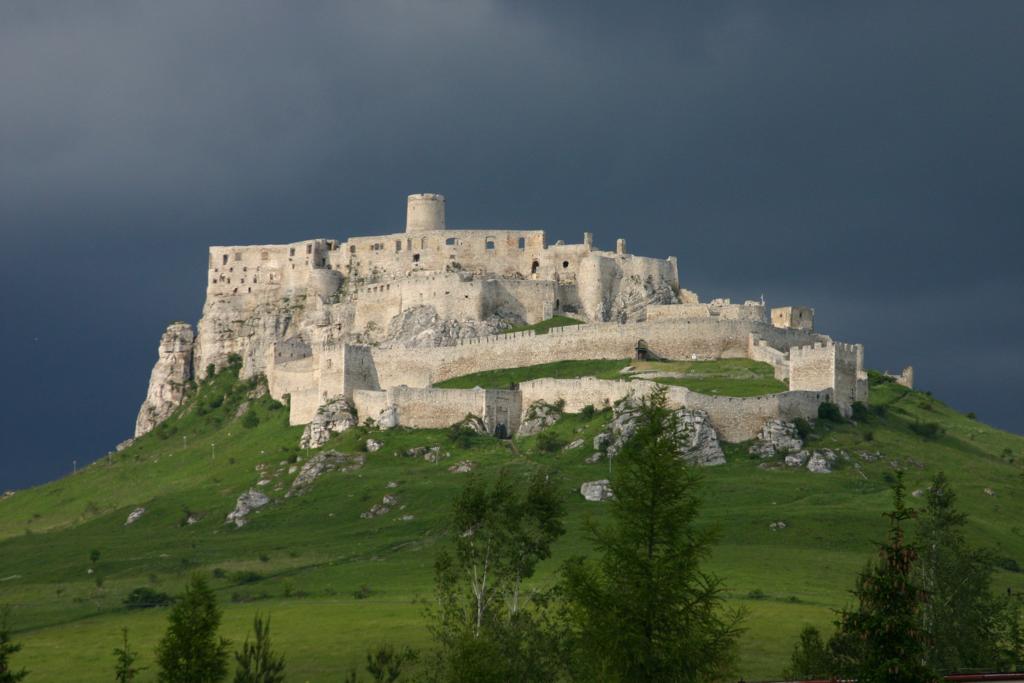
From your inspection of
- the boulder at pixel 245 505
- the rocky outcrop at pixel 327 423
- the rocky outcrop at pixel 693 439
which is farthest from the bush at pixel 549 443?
the boulder at pixel 245 505

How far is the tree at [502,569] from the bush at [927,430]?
5450 centimetres

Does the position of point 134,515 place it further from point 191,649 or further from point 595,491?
point 191,649

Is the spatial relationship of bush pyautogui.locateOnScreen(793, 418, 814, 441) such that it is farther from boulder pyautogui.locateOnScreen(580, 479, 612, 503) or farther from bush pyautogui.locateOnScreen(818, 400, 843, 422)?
boulder pyautogui.locateOnScreen(580, 479, 612, 503)

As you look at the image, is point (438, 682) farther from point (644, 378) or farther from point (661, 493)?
point (644, 378)

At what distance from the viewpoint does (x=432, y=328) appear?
427ft

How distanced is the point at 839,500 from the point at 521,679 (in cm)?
4845

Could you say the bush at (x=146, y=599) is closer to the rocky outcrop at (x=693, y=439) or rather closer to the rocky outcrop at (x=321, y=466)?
the rocky outcrop at (x=321, y=466)

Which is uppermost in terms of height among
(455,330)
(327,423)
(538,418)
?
(455,330)

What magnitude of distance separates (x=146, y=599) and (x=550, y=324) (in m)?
54.8

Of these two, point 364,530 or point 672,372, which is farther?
point 672,372

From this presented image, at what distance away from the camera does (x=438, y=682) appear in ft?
156

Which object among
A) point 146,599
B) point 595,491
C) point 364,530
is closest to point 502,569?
point 146,599

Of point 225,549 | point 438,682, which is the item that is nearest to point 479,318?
point 225,549

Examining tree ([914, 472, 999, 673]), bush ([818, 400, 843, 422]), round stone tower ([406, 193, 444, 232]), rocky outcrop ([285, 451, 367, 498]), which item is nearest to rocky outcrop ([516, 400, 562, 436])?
rocky outcrop ([285, 451, 367, 498])
